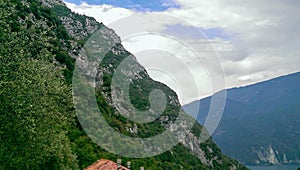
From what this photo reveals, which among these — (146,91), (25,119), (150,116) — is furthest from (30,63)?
(146,91)

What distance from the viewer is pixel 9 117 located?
21422mm

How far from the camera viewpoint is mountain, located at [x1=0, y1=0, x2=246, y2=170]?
2186 centimetres

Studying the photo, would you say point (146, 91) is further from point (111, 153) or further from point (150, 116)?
point (111, 153)

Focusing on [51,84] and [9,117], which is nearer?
[9,117]

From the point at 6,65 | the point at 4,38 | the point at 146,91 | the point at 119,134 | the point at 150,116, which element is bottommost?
the point at 6,65

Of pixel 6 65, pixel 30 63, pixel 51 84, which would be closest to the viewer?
pixel 6 65

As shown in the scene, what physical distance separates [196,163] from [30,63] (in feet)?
306

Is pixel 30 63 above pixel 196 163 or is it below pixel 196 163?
below

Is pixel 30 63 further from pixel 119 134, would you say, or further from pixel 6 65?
pixel 119 134

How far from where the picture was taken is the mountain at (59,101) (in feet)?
71.7

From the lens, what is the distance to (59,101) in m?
30.2

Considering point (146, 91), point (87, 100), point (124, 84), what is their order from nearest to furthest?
point (87, 100) < point (124, 84) < point (146, 91)

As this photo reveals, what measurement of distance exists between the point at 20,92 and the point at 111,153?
44857mm

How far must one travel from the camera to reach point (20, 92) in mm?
21484
